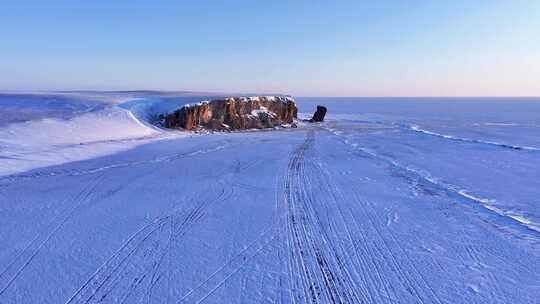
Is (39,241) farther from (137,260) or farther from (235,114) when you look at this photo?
(235,114)

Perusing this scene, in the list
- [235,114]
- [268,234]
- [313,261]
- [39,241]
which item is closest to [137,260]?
[39,241]

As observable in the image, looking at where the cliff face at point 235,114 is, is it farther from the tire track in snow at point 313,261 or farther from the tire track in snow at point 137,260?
the tire track in snow at point 137,260

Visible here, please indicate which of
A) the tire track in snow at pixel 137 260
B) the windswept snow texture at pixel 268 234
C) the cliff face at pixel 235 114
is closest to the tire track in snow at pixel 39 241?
the windswept snow texture at pixel 268 234

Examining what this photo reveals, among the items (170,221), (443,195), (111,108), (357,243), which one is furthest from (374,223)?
(111,108)

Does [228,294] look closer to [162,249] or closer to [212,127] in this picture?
[162,249]

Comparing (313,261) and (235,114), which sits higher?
(313,261)

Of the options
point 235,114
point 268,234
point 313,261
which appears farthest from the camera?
point 235,114
